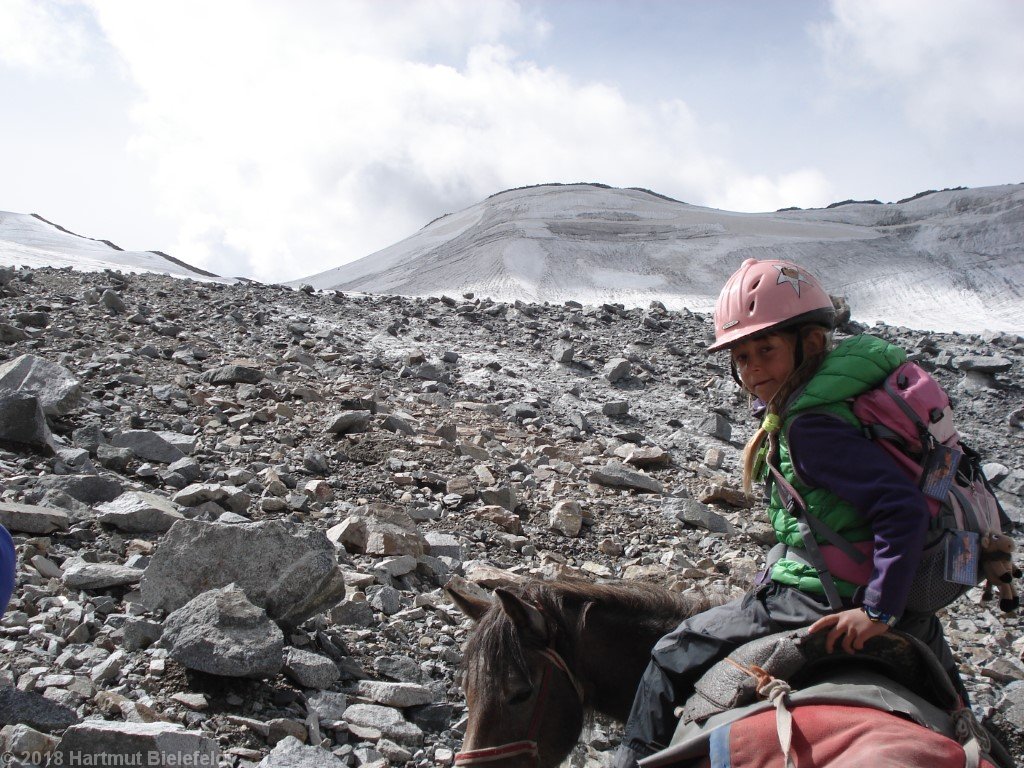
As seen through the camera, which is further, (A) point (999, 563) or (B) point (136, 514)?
(B) point (136, 514)

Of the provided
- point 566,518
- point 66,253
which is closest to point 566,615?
point 566,518

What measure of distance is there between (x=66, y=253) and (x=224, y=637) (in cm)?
1533

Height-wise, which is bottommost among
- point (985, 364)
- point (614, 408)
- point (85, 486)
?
point (85, 486)

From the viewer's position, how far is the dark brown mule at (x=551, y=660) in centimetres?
206

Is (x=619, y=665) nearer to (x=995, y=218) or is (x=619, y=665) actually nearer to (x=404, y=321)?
(x=404, y=321)

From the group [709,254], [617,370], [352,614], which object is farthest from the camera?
[709,254]

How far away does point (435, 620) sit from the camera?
11.6 ft

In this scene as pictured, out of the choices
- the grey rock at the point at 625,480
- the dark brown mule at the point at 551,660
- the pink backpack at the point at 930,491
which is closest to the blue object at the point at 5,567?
the dark brown mule at the point at 551,660

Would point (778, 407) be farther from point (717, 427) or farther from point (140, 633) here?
point (717, 427)

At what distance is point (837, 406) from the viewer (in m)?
1.78

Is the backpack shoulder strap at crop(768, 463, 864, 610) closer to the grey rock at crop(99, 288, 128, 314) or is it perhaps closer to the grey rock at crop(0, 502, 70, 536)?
the grey rock at crop(0, 502, 70, 536)

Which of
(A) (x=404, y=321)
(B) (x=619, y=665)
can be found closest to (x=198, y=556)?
(B) (x=619, y=665)

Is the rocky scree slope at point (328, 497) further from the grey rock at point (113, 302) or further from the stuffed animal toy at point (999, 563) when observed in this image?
the stuffed animal toy at point (999, 563)

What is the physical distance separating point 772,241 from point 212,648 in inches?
627
